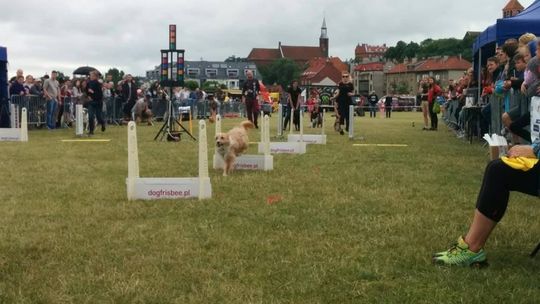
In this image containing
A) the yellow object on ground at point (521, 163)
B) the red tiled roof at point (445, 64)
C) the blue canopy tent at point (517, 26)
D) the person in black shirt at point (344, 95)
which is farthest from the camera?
the red tiled roof at point (445, 64)

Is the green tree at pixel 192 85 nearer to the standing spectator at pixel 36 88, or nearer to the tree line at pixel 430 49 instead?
the standing spectator at pixel 36 88

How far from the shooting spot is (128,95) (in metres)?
24.5

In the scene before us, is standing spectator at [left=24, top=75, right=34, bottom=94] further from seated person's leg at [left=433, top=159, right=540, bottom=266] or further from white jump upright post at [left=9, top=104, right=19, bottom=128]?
seated person's leg at [left=433, top=159, right=540, bottom=266]

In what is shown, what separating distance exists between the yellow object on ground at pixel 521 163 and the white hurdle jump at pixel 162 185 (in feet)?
12.1

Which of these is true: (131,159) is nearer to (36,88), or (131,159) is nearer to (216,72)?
(36,88)

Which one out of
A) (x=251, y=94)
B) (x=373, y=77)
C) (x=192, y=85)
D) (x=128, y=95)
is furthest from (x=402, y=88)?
(x=251, y=94)

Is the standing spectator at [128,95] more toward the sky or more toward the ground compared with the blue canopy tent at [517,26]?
more toward the ground

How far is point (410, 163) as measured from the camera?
10.1 meters

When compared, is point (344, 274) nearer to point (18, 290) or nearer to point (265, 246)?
point (265, 246)

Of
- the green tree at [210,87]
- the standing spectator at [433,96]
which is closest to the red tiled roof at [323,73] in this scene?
the green tree at [210,87]

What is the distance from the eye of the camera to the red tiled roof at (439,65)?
433 feet

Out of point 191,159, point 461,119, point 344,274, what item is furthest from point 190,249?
point 461,119

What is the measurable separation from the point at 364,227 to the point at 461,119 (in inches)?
478

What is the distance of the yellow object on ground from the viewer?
393 cm
